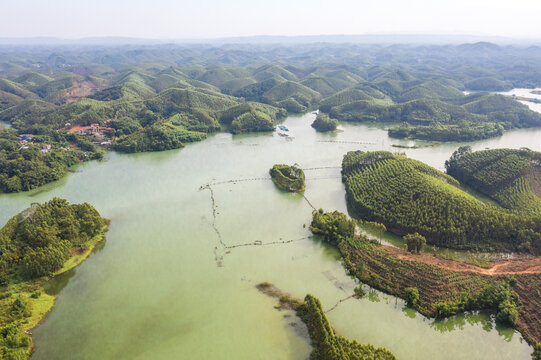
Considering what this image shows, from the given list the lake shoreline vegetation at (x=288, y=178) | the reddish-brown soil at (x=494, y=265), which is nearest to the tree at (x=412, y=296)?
the reddish-brown soil at (x=494, y=265)

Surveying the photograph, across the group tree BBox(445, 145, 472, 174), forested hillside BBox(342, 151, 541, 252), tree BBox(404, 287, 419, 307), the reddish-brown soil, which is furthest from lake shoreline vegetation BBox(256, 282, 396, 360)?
tree BBox(445, 145, 472, 174)

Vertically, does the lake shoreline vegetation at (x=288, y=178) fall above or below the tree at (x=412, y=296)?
above

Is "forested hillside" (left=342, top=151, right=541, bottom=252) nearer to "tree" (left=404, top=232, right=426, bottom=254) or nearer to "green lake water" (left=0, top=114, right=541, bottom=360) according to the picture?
"tree" (left=404, top=232, right=426, bottom=254)

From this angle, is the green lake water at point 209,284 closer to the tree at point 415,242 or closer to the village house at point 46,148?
the tree at point 415,242

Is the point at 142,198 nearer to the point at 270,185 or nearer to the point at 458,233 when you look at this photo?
the point at 270,185

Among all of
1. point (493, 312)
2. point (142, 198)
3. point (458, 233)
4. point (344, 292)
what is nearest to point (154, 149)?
point (142, 198)

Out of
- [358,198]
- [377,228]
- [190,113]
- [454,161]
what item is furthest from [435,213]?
[190,113]
